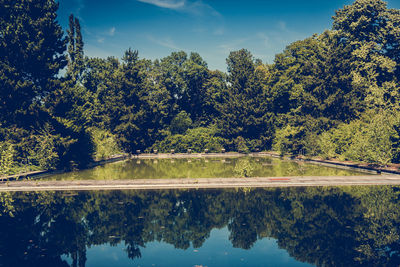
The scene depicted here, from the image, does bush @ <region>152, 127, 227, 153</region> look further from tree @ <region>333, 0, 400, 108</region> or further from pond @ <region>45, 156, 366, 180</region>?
tree @ <region>333, 0, 400, 108</region>

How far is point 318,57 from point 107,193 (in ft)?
119

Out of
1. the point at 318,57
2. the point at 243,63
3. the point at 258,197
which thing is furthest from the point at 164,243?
the point at 243,63

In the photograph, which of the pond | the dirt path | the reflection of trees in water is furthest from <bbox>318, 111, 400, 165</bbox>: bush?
the reflection of trees in water

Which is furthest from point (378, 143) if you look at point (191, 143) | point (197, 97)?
point (197, 97)

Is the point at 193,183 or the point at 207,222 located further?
the point at 193,183

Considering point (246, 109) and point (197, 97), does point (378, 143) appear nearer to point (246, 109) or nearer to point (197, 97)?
point (246, 109)

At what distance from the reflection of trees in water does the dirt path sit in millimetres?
1993

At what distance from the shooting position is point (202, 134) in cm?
5212

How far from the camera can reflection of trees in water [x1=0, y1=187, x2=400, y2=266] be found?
32.2 feet

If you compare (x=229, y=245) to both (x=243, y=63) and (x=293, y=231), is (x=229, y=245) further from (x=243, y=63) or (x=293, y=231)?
(x=243, y=63)

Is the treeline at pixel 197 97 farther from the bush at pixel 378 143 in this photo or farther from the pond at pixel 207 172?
the pond at pixel 207 172

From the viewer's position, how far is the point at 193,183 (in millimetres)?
20906

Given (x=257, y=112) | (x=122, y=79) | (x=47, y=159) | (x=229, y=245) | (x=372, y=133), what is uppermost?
(x=122, y=79)

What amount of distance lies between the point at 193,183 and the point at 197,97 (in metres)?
46.9
